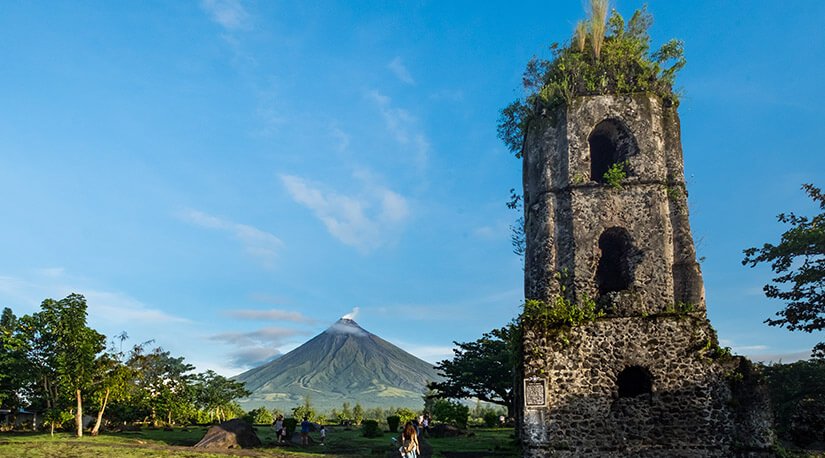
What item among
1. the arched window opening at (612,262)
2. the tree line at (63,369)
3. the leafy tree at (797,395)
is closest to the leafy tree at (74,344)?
the tree line at (63,369)

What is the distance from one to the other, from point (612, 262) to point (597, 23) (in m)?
7.04

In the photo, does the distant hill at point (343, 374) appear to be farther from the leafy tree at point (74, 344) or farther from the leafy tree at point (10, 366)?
the leafy tree at point (74, 344)

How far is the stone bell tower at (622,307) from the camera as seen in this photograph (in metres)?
12.7

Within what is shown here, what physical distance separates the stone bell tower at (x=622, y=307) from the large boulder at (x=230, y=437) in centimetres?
1096

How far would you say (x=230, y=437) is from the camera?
19297mm

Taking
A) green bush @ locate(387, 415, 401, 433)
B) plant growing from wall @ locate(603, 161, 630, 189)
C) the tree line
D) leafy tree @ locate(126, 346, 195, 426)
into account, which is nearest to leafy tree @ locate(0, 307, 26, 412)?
the tree line

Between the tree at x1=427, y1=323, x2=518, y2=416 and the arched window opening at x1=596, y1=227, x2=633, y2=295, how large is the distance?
1058cm

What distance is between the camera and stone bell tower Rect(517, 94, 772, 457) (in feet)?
41.5

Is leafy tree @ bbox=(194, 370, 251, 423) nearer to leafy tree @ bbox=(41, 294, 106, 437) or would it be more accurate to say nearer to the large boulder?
leafy tree @ bbox=(41, 294, 106, 437)

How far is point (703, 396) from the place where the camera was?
1277 cm

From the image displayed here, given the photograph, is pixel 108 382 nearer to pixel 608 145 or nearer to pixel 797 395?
pixel 608 145

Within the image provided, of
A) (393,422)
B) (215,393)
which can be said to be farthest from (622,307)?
(215,393)

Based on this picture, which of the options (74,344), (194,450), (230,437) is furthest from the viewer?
(74,344)

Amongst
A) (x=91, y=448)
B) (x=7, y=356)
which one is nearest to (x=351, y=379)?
(x=7, y=356)
